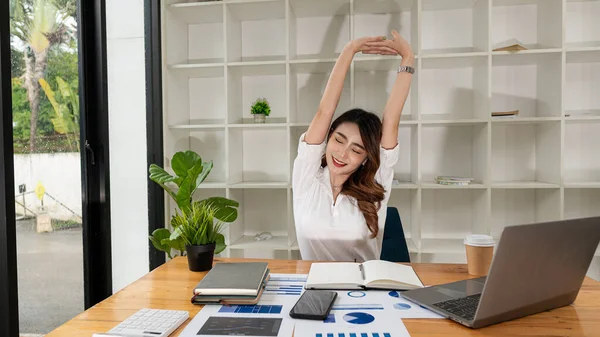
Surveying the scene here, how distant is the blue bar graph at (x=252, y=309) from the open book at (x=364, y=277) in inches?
6.4

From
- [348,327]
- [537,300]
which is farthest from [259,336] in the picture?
[537,300]

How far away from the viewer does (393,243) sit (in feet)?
6.20

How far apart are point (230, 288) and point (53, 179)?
1288 millimetres

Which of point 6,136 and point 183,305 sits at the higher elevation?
point 6,136

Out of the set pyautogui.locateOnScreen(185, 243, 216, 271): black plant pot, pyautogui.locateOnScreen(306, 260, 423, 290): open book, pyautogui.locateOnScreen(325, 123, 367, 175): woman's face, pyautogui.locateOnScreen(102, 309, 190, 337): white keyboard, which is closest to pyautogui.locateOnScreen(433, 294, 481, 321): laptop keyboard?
pyautogui.locateOnScreen(306, 260, 423, 290): open book

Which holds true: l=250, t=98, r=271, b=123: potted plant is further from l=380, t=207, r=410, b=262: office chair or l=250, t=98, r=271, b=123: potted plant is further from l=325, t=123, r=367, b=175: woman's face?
l=380, t=207, r=410, b=262: office chair

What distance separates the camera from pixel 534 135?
271 centimetres

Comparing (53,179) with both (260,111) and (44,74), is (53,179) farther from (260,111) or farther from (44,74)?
(260,111)

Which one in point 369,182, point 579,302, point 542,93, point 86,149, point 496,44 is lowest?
point 579,302

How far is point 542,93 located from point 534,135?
0.28 m

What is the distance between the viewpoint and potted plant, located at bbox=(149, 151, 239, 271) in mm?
1357

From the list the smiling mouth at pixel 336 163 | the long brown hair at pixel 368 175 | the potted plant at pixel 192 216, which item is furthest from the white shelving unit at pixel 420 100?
the smiling mouth at pixel 336 163

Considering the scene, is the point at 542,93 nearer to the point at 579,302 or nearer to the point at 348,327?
the point at 579,302

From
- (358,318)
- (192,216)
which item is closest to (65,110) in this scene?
(192,216)
